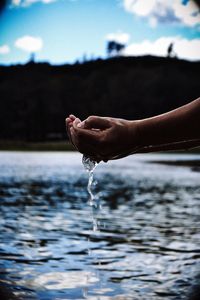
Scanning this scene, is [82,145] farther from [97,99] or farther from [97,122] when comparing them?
[97,99]

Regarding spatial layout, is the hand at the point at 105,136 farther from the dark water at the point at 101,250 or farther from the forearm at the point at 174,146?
the dark water at the point at 101,250

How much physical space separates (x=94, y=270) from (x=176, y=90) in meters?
163

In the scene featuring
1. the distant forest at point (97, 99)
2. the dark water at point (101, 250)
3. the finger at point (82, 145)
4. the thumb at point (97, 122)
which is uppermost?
the distant forest at point (97, 99)

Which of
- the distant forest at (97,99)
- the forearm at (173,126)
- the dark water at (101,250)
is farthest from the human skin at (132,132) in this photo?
the distant forest at (97,99)

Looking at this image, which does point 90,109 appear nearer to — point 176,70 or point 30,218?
point 176,70

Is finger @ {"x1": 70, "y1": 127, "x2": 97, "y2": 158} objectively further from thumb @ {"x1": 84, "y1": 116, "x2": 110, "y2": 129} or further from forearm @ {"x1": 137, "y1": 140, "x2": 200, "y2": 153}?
forearm @ {"x1": 137, "y1": 140, "x2": 200, "y2": 153}

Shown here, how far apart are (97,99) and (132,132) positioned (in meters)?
182

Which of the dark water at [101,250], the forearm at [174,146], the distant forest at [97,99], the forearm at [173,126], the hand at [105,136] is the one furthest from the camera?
the distant forest at [97,99]

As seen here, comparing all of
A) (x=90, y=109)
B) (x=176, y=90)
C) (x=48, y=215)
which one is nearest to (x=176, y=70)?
(x=176, y=90)

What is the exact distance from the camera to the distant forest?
158 m

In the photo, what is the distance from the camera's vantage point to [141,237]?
9922mm

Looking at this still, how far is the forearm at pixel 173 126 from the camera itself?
118 centimetres

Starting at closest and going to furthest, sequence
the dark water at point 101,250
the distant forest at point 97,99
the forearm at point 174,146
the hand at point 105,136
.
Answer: the hand at point 105,136 < the forearm at point 174,146 < the dark water at point 101,250 < the distant forest at point 97,99

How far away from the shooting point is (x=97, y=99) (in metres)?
183
